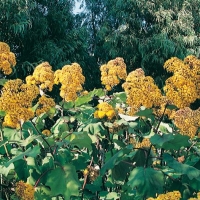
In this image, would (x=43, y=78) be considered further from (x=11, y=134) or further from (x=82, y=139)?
(x=82, y=139)

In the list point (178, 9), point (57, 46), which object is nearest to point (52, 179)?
point (57, 46)

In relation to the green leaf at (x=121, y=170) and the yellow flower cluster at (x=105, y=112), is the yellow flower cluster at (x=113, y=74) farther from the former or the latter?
the green leaf at (x=121, y=170)

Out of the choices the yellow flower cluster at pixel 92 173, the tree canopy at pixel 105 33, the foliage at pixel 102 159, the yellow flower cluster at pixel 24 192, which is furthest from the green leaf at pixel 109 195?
the tree canopy at pixel 105 33

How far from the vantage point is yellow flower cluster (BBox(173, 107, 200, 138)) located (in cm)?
238

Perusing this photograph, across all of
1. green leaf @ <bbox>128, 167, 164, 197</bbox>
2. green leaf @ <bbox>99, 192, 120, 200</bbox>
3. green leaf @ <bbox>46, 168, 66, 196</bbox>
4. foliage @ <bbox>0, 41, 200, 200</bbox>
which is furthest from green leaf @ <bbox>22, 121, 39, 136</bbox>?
green leaf @ <bbox>128, 167, 164, 197</bbox>

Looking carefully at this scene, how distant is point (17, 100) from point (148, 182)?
0.75 m

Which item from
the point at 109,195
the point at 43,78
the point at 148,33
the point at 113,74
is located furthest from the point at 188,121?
the point at 148,33

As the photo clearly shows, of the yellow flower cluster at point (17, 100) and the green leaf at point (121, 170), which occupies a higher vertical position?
the yellow flower cluster at point (17, 100)

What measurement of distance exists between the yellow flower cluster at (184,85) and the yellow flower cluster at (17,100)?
68cm

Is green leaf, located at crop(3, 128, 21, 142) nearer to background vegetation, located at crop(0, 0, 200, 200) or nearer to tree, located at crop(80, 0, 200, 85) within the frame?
background vegetation, located at crop(0, 0, 200, 200)

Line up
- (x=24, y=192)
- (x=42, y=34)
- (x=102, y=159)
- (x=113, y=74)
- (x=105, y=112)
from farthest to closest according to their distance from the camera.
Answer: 1. (x=42, y=34)
2. (x=113, y=74)
3. (x=102, y=159)
4. (x=105, y=112)
5. (x=24, y=192)

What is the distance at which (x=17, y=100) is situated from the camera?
2.09 metres

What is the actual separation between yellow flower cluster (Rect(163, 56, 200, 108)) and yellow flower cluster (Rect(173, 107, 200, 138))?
0.29 meters

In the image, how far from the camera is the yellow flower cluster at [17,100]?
6.82 ft
